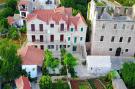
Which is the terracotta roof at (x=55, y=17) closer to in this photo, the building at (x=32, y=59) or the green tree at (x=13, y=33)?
the building at (x=32, y=59)

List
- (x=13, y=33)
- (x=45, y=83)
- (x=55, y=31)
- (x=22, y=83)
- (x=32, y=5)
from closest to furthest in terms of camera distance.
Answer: (x=22, y=83)
(x=45, y=83)
(x=55, y=31)
(x=13, y=33)
(x=32, y=5)

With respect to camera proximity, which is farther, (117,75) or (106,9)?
(106,9)

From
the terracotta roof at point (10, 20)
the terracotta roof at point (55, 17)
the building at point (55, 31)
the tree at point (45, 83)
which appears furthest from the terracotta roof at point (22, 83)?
the terracotta roof at point (10, 20)

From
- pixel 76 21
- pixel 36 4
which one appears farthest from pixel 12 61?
pixel 36 4

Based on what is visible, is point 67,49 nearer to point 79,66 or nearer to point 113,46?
point 79,66

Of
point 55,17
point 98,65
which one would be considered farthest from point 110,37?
point 55,17

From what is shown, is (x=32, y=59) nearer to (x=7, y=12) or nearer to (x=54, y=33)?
(x=54, y=33)

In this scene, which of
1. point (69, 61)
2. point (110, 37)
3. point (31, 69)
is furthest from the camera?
point (110, 37)
